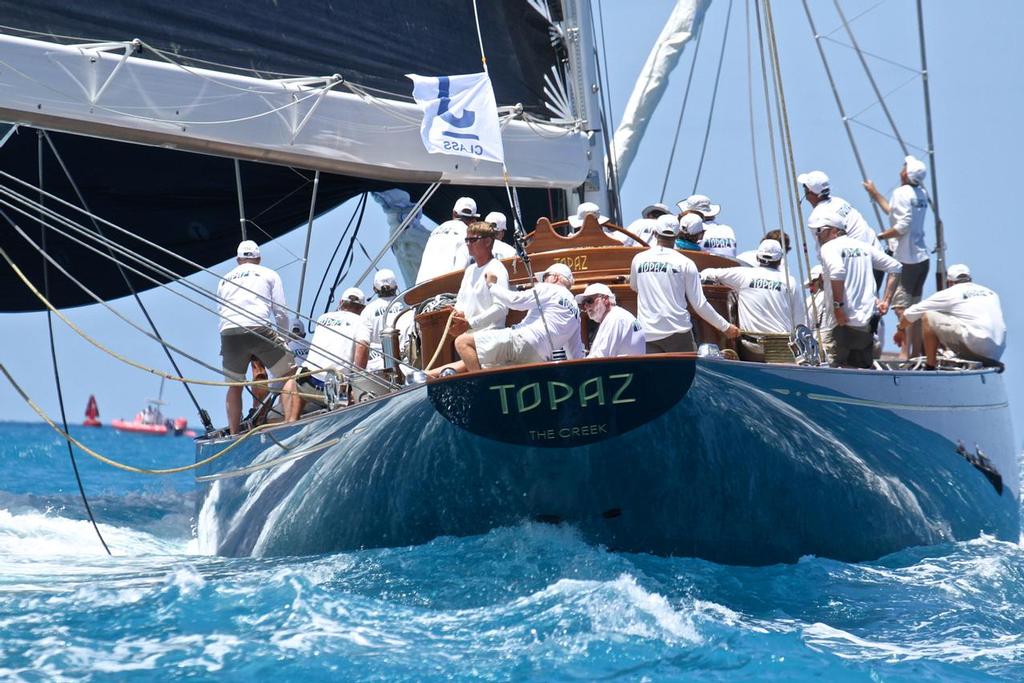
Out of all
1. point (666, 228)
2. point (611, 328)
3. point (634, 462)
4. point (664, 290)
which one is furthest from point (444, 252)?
point (634, 462)

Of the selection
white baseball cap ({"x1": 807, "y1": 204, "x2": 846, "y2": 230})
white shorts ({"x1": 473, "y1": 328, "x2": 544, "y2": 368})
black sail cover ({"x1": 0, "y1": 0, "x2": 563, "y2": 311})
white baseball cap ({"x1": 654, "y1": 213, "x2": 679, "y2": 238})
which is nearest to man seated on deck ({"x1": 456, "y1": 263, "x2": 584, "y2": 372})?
white shorts ({"x1": 473, "y1": 328, "x2": 544, "y2": 368})

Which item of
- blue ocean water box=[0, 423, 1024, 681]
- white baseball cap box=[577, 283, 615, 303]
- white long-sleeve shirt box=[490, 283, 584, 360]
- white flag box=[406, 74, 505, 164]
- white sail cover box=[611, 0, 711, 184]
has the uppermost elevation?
white sail cover box=[611, 0, 711, 184]

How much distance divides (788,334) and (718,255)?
32.6 inches

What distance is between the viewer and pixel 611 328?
726 cm

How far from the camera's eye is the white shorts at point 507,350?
7230 millimetres

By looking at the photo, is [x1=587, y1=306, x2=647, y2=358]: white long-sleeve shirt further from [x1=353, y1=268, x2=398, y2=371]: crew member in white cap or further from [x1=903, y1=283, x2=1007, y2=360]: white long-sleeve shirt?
[x1=903, y1=283, x2=1007, y2=360]: white long-sleeve shirt

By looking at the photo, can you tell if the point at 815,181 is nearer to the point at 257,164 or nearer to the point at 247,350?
the point at 247,350

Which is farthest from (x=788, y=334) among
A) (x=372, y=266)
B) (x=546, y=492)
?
(x=372, y=266)

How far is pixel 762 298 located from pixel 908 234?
288cm

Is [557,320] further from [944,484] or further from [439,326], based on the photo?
[944,484]

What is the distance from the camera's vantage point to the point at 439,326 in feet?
27.2

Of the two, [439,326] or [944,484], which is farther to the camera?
[944,484]

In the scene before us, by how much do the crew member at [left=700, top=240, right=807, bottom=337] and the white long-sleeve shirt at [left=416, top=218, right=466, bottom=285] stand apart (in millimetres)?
1708

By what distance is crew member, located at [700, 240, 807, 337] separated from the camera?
831 cm
